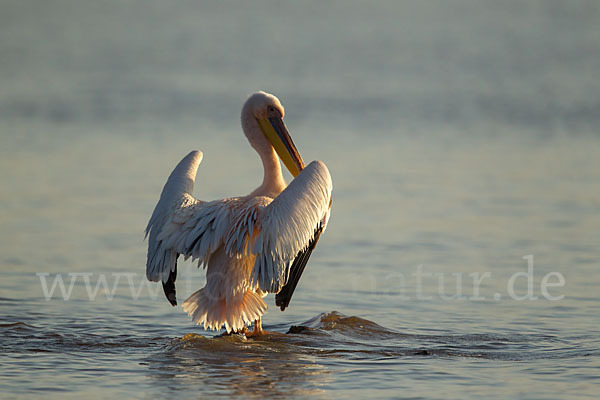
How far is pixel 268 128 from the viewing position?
6.89 metres

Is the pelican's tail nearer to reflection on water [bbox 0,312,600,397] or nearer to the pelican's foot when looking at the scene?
reflection on water [bbox 0,312,600,397]

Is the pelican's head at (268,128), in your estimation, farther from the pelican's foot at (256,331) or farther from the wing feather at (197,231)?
the pelican's foot at (256,331)

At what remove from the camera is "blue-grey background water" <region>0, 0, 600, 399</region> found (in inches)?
215

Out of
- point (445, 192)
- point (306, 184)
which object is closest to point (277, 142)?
point (306, 184)

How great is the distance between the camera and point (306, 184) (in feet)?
19.6

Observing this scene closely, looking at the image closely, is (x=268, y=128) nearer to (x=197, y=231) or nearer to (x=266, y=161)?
(x=266, y=161)

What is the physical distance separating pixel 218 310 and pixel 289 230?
2.29ft

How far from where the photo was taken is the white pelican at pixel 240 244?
5773 mm

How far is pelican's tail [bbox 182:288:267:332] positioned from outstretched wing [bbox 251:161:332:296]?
0.30m

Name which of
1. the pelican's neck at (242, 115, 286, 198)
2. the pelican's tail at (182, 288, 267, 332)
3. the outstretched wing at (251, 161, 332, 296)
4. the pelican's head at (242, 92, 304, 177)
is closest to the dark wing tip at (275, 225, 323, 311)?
the outstretched wing at (251, 161, 332, 296)

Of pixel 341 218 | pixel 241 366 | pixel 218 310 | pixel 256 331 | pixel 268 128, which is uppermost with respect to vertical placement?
pixel 268 128

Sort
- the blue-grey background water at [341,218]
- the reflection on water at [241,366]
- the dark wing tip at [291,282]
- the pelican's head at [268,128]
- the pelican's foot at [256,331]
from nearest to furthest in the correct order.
Answer: 1. the reflection on water at [241,366]
2. the blue-grey background water at [341,218]
3. the dark wing tip at [291,282]
4. the pelican's foot at [256,331]
5. the pelican's head at [268,128]

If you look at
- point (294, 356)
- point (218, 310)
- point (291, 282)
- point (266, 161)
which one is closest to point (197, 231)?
point (218, 310)

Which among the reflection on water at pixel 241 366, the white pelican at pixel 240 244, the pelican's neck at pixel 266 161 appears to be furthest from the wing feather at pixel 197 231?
the reflection on water at pixel 241 366
